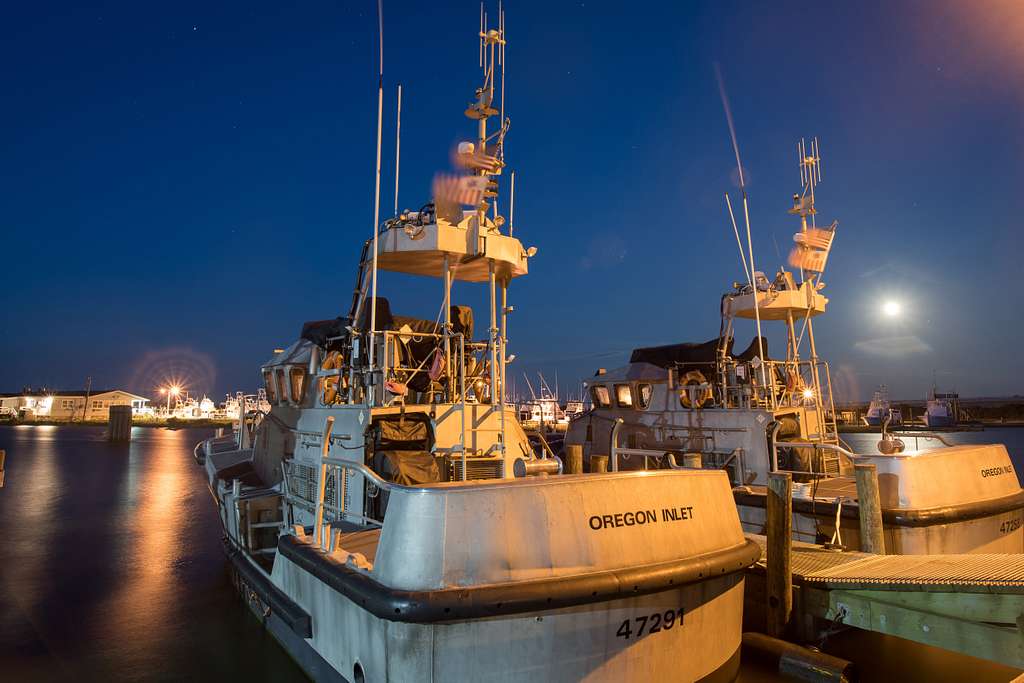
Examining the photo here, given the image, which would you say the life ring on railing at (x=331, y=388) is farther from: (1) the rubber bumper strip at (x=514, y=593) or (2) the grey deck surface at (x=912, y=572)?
(2) the grey deck surface at (x=912, y=572)

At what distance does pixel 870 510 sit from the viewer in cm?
788

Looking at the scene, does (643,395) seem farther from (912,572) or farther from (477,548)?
(477,548)

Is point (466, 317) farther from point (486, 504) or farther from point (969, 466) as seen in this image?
point (969, 466)

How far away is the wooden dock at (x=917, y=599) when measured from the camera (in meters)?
5.46

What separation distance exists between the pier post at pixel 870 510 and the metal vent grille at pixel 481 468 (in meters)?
4.75

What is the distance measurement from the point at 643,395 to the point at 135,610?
12.2 metres

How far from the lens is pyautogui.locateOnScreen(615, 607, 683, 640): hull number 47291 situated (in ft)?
15.4

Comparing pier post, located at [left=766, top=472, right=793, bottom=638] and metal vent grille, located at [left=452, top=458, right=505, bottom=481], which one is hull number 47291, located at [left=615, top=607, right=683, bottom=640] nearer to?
pier post, located at [left=766, top=472, right=793, bottom=638]

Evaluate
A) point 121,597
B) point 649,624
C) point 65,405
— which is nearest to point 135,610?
point 121,597

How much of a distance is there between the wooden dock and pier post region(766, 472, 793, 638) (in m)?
0.08

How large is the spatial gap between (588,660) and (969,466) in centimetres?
790

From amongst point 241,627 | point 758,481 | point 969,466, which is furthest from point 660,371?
point 241,627

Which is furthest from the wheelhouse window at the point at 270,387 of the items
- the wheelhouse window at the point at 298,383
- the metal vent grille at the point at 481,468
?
the metal vent grille at the point at 481,468

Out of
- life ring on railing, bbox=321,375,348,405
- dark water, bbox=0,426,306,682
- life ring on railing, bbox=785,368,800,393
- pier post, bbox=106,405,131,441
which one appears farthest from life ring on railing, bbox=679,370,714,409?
pier post, bbox=106,405,131,441
